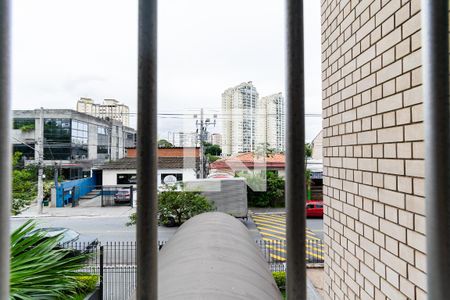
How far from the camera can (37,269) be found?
2164mm

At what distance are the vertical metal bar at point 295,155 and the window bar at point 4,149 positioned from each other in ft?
1.40

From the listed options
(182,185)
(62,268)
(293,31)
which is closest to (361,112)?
(293,31)

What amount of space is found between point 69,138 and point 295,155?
19.8 meters

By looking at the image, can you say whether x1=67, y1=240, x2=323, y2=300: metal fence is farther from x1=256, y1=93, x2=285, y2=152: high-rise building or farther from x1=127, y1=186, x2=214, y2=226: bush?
x1=256, y1=93, x2=285, y2=152: high-rise building

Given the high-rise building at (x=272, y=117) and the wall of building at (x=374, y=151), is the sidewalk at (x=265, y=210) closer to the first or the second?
the high-rise building at (x=272, y=117)

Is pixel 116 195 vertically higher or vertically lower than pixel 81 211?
higher

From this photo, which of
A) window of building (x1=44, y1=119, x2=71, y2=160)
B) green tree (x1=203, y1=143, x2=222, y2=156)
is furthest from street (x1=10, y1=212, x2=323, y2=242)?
green tree (x1=203, y1=143, x2=222, y2=156)

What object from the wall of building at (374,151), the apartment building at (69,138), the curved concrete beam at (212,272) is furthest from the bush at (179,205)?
the curved concrete beam at (212,272)

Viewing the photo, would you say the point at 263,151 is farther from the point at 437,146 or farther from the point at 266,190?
the point at 437,146

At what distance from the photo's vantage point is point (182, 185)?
40.1 feet

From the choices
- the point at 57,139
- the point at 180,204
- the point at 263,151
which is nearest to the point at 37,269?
the point at 180,204

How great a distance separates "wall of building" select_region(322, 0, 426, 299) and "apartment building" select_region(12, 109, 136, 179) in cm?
1109

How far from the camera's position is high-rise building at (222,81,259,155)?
36.1 ft

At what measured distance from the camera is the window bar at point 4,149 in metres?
0.42
